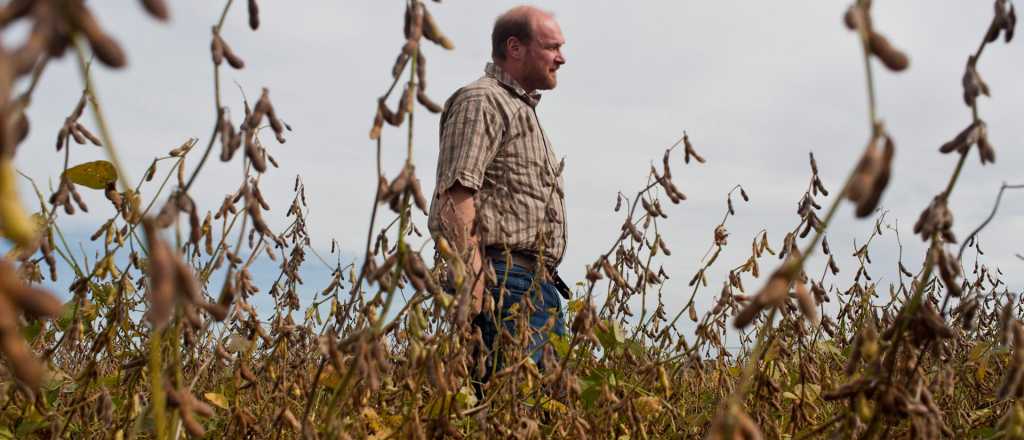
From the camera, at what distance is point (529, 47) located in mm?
4738

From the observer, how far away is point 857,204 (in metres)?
0.97

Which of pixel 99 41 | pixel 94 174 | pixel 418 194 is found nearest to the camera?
pixel 99 41

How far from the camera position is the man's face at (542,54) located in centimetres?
472

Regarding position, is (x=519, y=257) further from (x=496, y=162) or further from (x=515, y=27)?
(x=515, y=27)

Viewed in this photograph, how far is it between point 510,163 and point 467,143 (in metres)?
0.38

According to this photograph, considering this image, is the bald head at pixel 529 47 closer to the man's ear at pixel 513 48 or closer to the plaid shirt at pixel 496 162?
the man's ear at pixel 513 48

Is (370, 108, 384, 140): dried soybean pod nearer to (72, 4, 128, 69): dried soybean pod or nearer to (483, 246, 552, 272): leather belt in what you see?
(72, 4, 128, 69): dried soybean pod

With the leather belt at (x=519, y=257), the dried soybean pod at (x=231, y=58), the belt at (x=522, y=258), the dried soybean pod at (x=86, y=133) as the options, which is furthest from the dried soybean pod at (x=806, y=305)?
the leather belt at (x=519, y=257)

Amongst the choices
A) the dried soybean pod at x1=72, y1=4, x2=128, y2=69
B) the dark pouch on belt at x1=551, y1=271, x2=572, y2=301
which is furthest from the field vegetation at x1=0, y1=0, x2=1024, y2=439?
the dark pouch on belt at x1=551, y1=271, x2=572, y2=301

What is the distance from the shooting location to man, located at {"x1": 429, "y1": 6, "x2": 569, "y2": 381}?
3.96 meters

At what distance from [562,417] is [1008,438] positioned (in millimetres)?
1339

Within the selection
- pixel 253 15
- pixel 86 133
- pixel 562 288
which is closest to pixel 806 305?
pixel 253 15

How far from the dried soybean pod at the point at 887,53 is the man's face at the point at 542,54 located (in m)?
3.71

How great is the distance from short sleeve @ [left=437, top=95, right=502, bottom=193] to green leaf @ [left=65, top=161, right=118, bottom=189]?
169 cm
